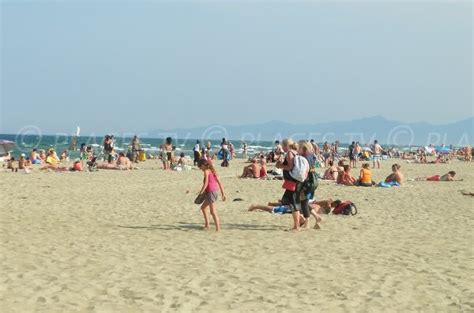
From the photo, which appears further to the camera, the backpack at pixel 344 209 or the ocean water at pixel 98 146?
the ocean water at pixel 98 146

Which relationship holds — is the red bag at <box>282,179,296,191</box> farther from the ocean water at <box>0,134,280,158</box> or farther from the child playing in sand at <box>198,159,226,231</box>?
the ocean water at <box>0,134,280,158</box>

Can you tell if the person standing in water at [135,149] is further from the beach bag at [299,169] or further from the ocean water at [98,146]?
the beach bag at [299,169]

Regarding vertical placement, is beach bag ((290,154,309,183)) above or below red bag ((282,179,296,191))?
above

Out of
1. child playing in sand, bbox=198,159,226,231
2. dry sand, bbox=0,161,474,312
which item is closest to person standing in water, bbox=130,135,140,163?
dry sand, bbox=0,161,474,312

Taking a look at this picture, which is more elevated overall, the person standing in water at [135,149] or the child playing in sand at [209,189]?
the person standing in water at [135,149]

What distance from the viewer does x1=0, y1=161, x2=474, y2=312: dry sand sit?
210 inches

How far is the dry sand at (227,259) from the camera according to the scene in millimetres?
5324

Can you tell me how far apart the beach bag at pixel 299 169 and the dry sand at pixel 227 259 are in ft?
2.90

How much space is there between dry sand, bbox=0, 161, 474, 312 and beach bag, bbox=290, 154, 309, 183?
88 cm

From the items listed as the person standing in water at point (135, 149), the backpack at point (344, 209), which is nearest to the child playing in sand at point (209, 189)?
the backpack at point (344, 209)

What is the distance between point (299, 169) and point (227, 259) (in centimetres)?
241

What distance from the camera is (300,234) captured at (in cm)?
892

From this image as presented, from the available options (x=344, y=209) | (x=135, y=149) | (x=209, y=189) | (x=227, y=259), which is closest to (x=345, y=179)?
(x=344, y=209)

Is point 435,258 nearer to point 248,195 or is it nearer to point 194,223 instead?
point 194,223
